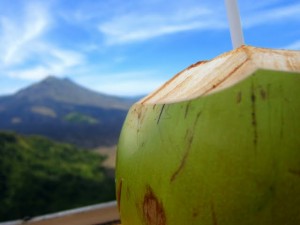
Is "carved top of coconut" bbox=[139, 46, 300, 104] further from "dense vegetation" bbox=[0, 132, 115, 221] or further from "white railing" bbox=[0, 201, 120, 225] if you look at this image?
"dense vegetation" bbox=[0, 132, 115, 221]

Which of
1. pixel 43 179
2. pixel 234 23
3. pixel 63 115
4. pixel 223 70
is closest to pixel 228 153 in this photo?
pixel 223 70

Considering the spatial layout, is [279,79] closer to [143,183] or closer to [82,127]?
[143,183]

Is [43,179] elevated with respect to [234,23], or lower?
lower

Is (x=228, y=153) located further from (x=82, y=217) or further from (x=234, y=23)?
(x=82, y=217)

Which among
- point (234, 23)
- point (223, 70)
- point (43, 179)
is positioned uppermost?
point (234, 23)

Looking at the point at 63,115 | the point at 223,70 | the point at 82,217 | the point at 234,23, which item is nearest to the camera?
the point at 223,70

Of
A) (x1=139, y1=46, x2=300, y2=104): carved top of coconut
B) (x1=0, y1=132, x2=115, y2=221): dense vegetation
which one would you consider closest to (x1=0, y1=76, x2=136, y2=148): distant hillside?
(x1=0, y1=132, x2=115, y2=221): dense vegetation
